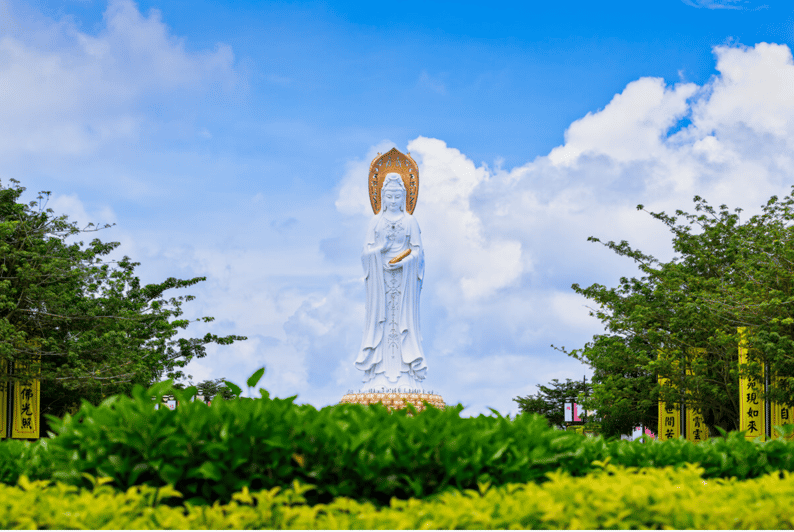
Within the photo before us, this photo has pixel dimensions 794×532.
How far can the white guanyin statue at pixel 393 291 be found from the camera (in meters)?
18.0

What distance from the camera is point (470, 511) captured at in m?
3.93

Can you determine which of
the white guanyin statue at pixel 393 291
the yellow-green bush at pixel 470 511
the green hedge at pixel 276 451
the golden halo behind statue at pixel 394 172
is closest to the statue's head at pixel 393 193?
the white guanyin statue at pixel 393 291

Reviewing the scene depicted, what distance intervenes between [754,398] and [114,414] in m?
16.5

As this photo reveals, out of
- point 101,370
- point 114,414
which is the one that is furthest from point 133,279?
point 114,414

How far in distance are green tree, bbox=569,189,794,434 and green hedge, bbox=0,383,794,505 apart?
517 inches

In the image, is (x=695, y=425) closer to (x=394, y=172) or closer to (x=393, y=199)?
(x=393, y=199)

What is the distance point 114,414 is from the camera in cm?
466

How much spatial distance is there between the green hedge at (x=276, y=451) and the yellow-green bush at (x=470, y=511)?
0.77ft

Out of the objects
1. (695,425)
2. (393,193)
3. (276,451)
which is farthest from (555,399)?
(276,451)

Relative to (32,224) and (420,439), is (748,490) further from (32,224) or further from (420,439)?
(32,224)

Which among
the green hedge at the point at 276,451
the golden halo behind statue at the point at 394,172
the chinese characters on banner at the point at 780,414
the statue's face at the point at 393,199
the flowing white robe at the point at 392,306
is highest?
the golden halo behind statue at the point at 394,172

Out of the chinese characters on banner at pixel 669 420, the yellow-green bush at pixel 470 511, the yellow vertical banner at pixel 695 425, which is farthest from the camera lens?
the yellow vertical banner at pixel 695 425

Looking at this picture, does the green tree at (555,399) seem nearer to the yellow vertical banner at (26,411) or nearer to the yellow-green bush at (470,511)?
the yellow vertical banner at (26,411)

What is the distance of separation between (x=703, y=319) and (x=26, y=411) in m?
17.4
